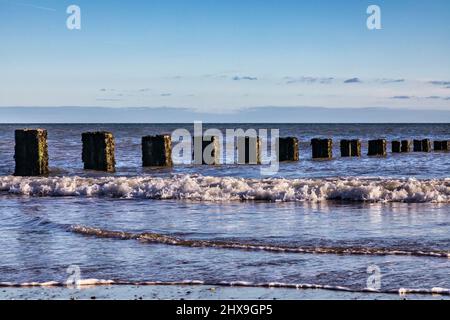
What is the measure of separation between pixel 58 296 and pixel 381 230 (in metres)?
5.14

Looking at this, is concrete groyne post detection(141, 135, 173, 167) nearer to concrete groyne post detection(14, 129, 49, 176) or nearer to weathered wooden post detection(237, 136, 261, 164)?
weathered wooden post detection(237, 136, 261, 164)

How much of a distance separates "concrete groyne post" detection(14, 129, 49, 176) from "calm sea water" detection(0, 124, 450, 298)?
2.72 m

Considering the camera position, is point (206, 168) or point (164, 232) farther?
point (206, 168)

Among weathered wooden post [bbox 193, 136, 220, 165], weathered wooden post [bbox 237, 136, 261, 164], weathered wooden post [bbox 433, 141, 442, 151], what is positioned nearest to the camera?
weathered wooden post [bbox 193, 136, 220, 165]

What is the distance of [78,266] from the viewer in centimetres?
871

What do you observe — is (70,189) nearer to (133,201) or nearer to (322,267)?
(133,201)

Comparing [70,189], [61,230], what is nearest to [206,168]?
[70,189]

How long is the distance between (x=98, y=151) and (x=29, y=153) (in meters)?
2.39

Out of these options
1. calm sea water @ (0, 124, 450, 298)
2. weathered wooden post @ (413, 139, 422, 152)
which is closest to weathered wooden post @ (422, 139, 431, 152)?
weathered wooden post @ (413, 139, 422, 152)

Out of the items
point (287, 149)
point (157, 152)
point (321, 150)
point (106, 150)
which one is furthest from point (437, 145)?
point (106, 150)

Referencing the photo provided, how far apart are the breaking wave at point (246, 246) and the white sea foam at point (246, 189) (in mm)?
5242

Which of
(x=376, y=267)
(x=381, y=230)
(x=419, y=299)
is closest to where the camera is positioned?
(x=419, y=299)

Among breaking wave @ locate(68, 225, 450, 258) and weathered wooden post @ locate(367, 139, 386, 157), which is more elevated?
weathered wooden post @ locate(367, 139, 386, 157)

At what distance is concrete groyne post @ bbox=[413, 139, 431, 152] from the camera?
44594mm
